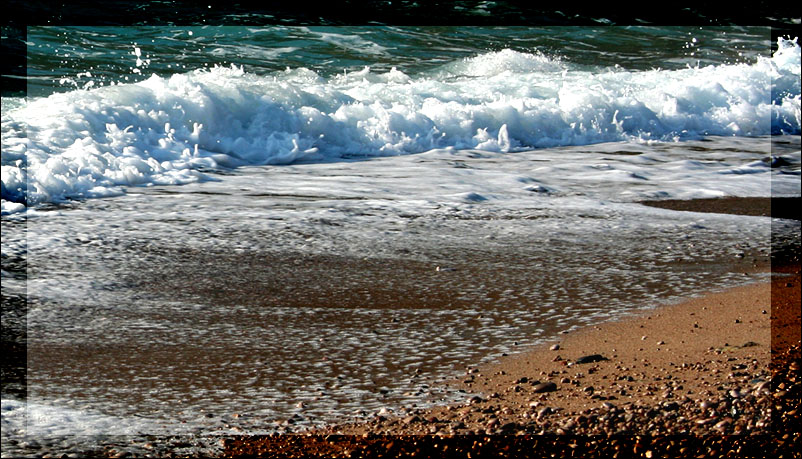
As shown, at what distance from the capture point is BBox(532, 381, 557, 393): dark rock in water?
3193 mm

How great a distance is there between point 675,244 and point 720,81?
6.39 metres

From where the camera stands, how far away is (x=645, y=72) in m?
11.5

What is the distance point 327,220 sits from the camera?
17.4 feet

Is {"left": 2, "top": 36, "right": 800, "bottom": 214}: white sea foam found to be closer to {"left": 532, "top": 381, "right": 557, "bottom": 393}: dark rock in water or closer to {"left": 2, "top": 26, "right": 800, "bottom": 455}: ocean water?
{"left": 2, "top": 26, "right": 800, "bottom": 455}: ocean water

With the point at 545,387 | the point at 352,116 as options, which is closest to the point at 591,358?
the point at 545,387

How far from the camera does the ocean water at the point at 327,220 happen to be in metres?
3.30

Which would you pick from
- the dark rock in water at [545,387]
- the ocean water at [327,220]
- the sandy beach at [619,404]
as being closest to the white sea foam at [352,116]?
the ocean water at [327,220]

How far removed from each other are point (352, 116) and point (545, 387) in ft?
17.3

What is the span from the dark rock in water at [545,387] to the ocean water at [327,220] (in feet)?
1.21

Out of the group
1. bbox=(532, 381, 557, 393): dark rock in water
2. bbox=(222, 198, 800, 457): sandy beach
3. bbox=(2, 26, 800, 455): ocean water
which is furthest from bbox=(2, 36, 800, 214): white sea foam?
bbox=(532, 381, 557, 393): dark rock in water

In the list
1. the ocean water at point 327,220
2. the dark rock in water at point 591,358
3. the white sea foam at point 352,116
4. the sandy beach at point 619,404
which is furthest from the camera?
the white sea foam at point 352,116

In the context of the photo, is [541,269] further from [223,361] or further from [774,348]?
[223,361]

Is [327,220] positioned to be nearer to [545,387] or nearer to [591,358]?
[591,358]

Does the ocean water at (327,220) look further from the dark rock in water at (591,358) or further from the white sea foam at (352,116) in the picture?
the dark rock in water at (591,358)
